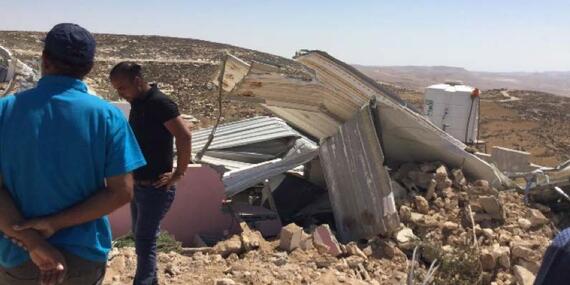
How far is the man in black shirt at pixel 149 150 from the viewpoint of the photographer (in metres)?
3.73

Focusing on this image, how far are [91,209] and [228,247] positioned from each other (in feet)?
11.0

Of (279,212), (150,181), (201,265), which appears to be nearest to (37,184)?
(150,181)

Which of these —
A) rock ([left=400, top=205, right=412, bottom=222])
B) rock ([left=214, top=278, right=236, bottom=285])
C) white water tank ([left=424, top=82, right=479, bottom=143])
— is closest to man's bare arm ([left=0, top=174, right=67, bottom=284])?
rock ([left=214, top=278, right=236, bottom=285])

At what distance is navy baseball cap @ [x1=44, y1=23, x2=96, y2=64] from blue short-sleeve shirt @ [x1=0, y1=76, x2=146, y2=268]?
8 cm

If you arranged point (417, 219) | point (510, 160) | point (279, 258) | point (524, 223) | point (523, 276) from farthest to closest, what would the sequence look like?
point (510, 160) → point (524, 223) → point (417, 219) → point (279, 258) → point (523, 276)

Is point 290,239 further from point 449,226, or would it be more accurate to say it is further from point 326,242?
point 449,226

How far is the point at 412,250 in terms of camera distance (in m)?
5.98

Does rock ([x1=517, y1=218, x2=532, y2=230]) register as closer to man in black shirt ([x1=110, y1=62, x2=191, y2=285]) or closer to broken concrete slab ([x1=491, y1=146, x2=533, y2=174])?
broken concrete slab ([x1=491, y1=146, x2=533, y2=174])

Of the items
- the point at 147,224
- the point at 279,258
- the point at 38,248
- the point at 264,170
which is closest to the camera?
the point at 38,248

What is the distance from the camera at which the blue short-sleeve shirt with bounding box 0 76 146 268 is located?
7.12 ft

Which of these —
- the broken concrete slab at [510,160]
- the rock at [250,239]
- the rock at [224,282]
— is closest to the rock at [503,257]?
the rock at [250,239]

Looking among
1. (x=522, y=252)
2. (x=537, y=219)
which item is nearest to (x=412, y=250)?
(x=522, y=252)

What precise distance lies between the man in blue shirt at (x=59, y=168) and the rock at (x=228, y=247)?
320cm

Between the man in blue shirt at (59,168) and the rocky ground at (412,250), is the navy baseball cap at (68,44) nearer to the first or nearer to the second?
the man in blue shirt at (59,168)
